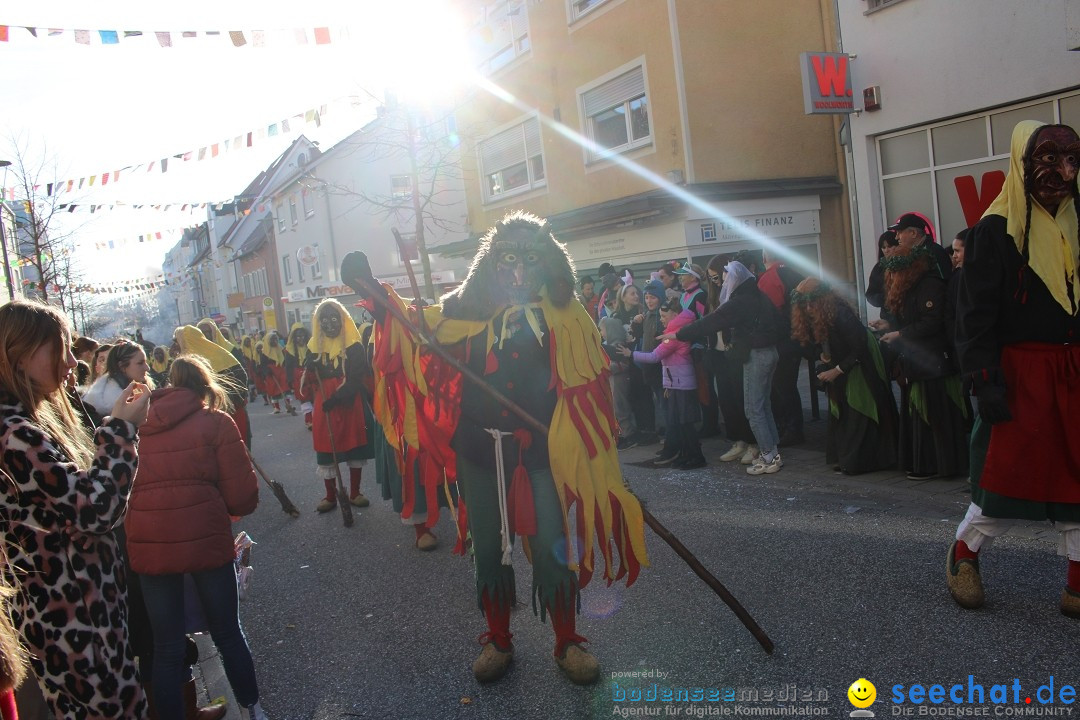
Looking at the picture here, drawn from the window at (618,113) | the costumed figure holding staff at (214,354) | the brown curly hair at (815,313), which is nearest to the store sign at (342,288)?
the window at (618,113)

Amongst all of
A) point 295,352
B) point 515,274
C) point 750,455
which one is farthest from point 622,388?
point 515,274

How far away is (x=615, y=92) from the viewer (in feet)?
51.3

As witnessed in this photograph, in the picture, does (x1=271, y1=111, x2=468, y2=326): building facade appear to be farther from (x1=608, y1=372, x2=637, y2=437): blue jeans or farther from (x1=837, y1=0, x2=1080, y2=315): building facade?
(x1=608, y1=372, x2=637, y2=437): blue jeans

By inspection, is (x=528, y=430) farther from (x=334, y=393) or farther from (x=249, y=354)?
(x=249, y=354)

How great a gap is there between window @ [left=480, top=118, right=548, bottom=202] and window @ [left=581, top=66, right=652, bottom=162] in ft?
6.22

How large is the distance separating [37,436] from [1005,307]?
150 inches

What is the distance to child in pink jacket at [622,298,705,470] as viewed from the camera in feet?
24.3

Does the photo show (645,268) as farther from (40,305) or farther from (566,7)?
(40,305)

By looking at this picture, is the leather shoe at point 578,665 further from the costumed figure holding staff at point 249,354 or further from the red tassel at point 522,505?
the costumed figure holding staff at point 249,354

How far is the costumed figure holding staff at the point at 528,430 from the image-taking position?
3.63m

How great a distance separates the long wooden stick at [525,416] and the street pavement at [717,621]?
0.42ft

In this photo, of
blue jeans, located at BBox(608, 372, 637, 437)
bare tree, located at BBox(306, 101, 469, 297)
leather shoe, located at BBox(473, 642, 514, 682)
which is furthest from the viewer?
bare tree, located at BBox(306, 101, 469, 297)

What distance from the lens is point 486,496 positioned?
3734mm

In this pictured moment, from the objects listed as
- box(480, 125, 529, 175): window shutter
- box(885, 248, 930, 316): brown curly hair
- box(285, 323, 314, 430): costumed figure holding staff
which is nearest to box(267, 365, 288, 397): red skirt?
box(285, 323, 314, 430): costumed figure holding staff
